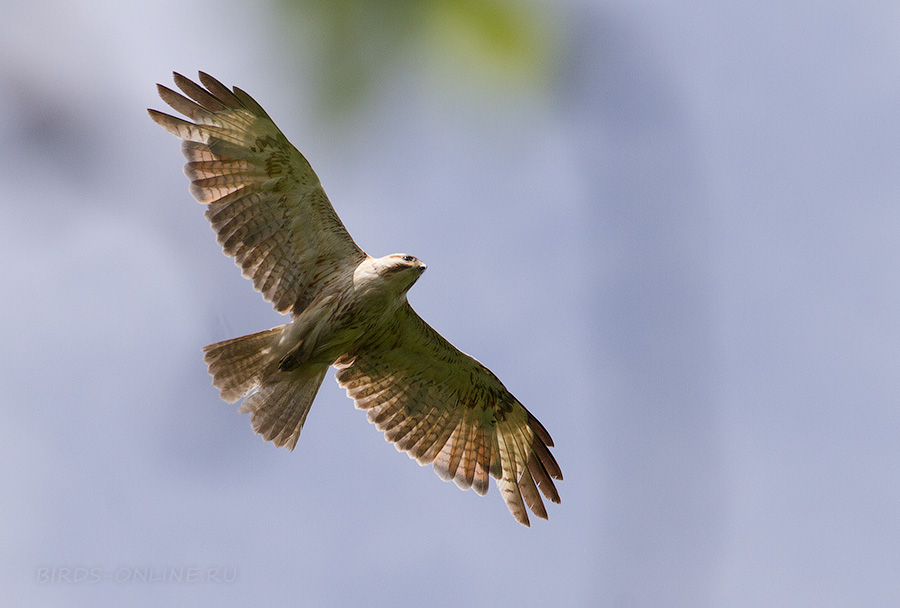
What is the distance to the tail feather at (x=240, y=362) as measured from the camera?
8.93 metres

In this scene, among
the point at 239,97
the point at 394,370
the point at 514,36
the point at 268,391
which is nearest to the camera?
the point at 514,36

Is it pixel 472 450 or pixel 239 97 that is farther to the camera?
pixel 472 450

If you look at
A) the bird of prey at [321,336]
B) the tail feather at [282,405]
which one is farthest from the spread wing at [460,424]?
the tail feather at [282,405]

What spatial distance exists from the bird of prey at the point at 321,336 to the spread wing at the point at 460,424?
13 mm

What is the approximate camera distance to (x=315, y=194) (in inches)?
348

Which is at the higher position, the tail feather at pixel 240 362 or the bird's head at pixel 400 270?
the bird's head at pixel 400 270

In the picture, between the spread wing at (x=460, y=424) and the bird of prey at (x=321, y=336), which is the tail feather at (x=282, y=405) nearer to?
the bird of prey at (x=321, y=336)

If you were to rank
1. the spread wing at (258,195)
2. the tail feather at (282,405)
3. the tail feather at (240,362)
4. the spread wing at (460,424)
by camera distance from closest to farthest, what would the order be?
1. the spread wing at (258,195)
2. the tail feather at (240,362)
3. the tail feather at (282,405)
4. the spread wing at (460,424)

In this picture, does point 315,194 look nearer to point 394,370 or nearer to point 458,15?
point 394,370

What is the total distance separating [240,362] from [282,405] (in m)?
0.64

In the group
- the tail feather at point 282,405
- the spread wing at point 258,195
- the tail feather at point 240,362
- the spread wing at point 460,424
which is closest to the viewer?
the spread wing at point 258,195

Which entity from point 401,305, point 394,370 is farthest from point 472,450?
point 401,305

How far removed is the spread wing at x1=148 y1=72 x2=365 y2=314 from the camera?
8.62 metres

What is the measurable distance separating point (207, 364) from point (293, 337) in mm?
895
